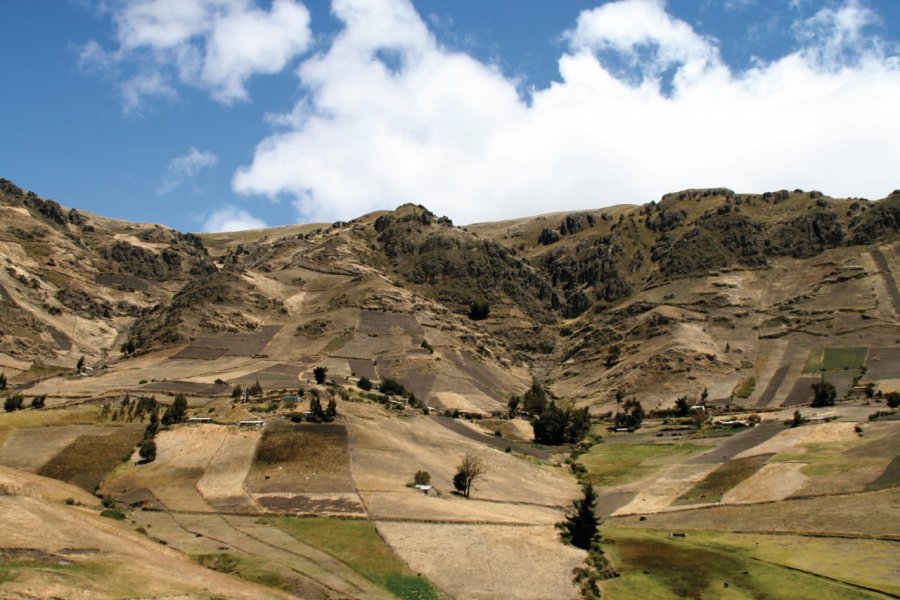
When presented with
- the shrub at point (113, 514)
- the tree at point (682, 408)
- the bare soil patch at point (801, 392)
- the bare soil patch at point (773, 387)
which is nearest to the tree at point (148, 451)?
the shrub at point (113, 514)

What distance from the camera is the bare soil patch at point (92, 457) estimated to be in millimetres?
81500

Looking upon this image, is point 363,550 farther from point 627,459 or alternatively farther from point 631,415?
point 631,415

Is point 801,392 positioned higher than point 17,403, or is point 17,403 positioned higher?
point 17,403

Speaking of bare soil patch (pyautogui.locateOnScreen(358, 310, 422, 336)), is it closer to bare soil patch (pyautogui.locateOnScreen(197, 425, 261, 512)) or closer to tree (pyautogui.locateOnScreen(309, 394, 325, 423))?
tree (pyautogui.locateOnScreen(309, 394, 325, 423))

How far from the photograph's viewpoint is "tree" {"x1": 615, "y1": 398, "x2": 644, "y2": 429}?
144875mm

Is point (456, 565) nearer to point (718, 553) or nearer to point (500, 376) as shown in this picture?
point (718, 553)

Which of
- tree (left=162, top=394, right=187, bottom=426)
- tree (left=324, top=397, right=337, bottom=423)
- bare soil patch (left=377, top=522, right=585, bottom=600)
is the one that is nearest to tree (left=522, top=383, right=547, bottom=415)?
tree (left=324, top=397, right=337, bottom=423)

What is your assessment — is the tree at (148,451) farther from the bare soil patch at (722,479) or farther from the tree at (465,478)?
the bare soil patch at (722,479)

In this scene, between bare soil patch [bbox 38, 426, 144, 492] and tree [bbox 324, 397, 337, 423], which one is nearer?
bare soil patch [bbox 38, 426, 144, 492]

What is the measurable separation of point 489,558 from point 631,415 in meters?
90.6

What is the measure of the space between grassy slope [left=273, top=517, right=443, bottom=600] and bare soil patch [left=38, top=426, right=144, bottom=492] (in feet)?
83.5

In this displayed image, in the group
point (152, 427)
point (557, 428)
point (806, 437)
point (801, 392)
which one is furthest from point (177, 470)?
point (801, 392)

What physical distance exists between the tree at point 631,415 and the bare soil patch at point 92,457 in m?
85.9

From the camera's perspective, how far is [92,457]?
3450 inches
